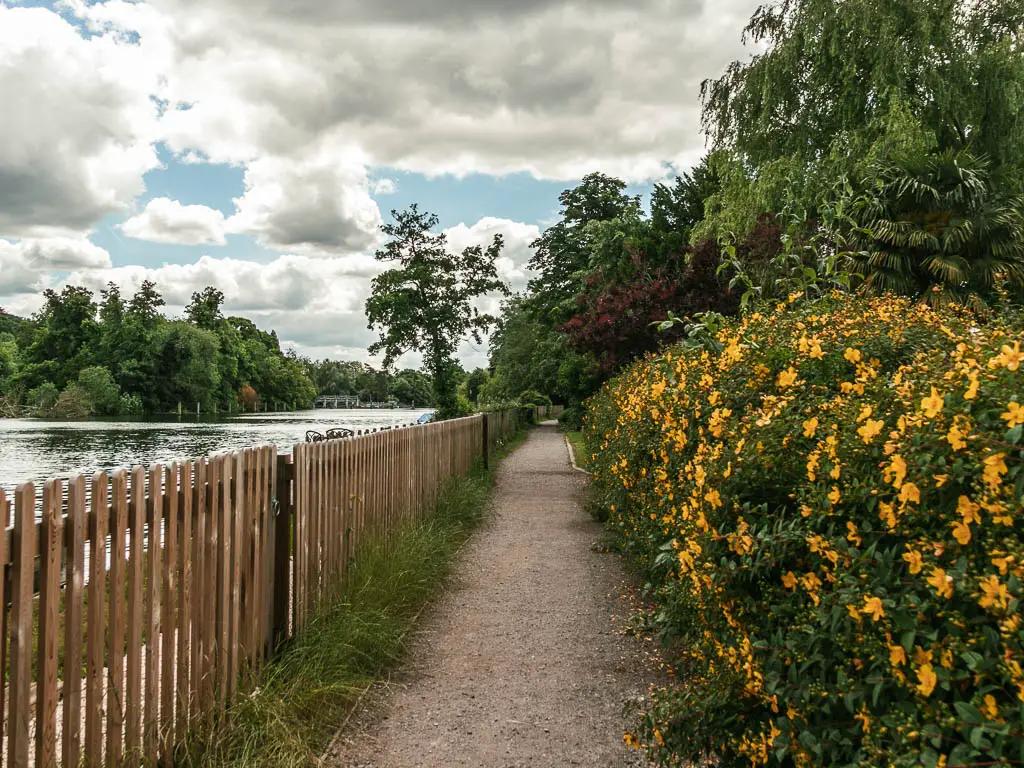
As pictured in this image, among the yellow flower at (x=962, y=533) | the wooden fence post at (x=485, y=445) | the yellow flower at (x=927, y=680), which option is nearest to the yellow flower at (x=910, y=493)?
the yellow flower at (x=962, y=533)

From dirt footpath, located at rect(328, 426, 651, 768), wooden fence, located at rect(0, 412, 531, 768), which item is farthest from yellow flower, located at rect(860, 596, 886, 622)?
wooden fence, located at rect(0, 412, 531, 768)

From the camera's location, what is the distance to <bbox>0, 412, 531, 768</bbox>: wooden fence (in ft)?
7.73

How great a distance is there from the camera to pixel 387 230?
29.3 m

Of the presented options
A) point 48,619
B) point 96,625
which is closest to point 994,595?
point 48,619

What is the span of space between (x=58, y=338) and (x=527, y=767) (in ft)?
320

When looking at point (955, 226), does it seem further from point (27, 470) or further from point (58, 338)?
point (58, 338)

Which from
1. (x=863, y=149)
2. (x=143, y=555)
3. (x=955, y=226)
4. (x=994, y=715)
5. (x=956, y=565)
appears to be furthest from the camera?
(x=863, y=149)

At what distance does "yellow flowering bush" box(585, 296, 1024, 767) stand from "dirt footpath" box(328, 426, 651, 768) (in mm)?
779

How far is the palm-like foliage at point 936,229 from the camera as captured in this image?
1324cm

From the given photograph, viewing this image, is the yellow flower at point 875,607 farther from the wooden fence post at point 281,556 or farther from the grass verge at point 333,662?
the wooden fence post at point 281,556

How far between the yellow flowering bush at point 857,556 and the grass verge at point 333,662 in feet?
5.46

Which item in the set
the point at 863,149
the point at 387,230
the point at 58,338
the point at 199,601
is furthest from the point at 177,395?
the point at 199,601

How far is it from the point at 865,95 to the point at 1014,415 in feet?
Result: 60.1

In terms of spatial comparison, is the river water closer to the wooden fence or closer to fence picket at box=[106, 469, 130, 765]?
the wooden fence
